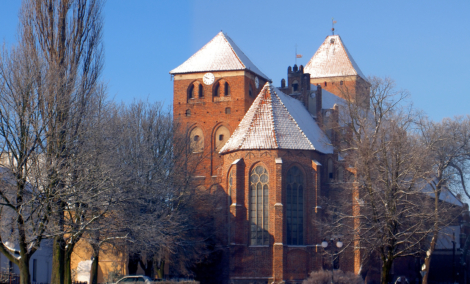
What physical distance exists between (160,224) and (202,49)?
2267cm

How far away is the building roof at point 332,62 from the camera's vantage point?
59531 mm

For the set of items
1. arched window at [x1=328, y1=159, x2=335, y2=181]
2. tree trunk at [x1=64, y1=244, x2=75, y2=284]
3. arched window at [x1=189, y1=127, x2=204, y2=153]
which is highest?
arched window at [x1=189, y1=127, x2=204, y2=153]

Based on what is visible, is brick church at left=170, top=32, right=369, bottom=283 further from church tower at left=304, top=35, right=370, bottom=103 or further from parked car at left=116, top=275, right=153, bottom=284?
church tower at left=304, top=35, right=370, bottom=103

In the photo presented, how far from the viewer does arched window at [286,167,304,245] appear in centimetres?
3859

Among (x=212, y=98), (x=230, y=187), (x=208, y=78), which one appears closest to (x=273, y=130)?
(x=230, y=187)

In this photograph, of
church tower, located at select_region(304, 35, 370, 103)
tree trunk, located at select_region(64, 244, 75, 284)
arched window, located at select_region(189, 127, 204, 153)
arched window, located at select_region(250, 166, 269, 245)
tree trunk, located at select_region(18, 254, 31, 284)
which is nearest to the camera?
tree trunk, located at select_region(18, 254, 31, 284)

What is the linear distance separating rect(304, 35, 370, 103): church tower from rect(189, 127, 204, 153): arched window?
15559mm

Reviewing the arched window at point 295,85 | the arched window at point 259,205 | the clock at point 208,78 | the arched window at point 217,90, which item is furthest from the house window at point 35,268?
the arched window at point 295,85

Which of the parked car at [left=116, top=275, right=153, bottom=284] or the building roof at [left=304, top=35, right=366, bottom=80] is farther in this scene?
the building roof at [left=304, top=35, right=366, bottom=80]

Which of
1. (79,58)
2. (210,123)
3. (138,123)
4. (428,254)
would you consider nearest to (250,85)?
(210,123)

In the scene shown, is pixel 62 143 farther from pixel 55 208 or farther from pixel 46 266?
pixel 46 266

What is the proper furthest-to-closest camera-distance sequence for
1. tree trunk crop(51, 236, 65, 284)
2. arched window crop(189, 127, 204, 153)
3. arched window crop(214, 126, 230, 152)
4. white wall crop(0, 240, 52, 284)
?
arched window crop(214, 126, 230, 152)
arched window crop(189, 127, 204, 153)
white wall crop(0, 240, 52, 284)
tree trunk crop(51, 236, 65, 284)

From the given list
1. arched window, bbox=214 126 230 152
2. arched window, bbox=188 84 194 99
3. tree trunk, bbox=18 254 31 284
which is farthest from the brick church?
tree trunk, bbox=18 254 31 284

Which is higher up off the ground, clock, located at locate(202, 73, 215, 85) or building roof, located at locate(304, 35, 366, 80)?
building roof, located at locate(304, 35, 366, 80)
